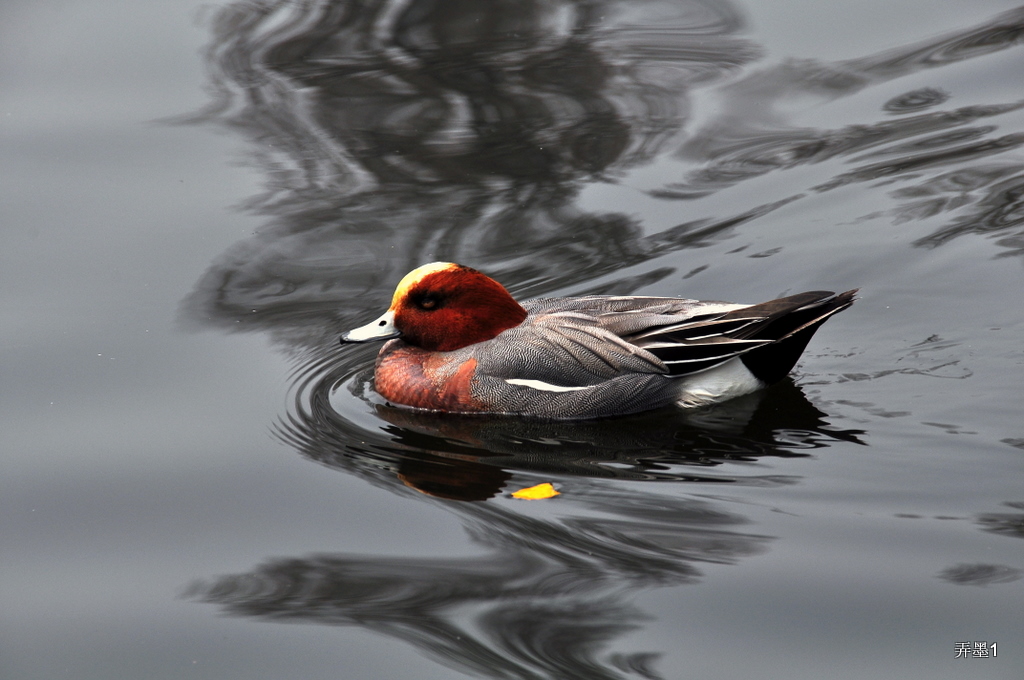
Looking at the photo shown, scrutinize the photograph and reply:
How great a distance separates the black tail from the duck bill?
5.80ft

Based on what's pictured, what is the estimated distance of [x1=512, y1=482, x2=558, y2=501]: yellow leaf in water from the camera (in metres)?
5.22

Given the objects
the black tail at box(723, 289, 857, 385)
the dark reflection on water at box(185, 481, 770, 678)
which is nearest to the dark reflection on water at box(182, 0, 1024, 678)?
the dark reflection on water at box(185, 481, 770, 678)

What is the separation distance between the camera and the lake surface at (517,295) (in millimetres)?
4391

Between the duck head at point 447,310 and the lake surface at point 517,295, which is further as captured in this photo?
the duck head at point 447,310

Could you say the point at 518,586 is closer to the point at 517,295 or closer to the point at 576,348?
the point at 576,348

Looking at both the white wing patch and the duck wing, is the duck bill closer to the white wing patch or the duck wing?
the white wing patch

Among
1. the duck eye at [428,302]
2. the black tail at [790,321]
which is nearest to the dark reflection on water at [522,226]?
the black tail at [790,321]

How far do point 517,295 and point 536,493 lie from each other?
7.52 feet

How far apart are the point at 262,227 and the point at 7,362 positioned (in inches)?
75.7

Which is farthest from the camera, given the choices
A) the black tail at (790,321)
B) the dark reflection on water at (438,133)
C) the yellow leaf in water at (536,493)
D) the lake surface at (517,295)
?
the dark reflection on water at (438,133)

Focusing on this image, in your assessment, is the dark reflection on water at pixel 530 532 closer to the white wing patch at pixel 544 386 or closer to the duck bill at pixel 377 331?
the white wing patch at pixel 544 386

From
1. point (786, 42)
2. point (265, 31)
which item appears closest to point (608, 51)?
point (786, 42)

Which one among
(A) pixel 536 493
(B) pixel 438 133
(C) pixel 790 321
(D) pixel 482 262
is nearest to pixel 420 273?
(D) pixel 482 262

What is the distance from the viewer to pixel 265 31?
33.6ft
